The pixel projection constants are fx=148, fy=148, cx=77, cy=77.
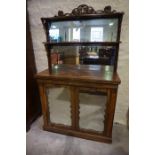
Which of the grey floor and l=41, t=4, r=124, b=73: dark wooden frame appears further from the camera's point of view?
the grey floor

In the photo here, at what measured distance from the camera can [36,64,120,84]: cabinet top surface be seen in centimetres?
157

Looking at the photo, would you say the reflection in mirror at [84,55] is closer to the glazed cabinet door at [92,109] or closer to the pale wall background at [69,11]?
the pale wall background at [69,11]

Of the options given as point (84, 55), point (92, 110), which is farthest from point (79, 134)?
point (84, 55)

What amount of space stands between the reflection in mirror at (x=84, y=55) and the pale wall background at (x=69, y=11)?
0.19 m

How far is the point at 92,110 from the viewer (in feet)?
5.87

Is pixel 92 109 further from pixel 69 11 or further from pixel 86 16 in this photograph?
pixel 69 11

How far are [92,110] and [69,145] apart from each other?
0.49 m

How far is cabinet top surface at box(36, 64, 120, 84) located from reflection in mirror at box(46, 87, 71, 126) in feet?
0.57

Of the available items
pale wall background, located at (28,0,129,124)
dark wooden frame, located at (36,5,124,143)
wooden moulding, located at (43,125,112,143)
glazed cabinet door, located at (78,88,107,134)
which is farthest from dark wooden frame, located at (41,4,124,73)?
wooden moulding, located at (43,125,112,143)

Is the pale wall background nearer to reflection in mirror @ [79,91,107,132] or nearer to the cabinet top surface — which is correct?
the cabinet top surface
